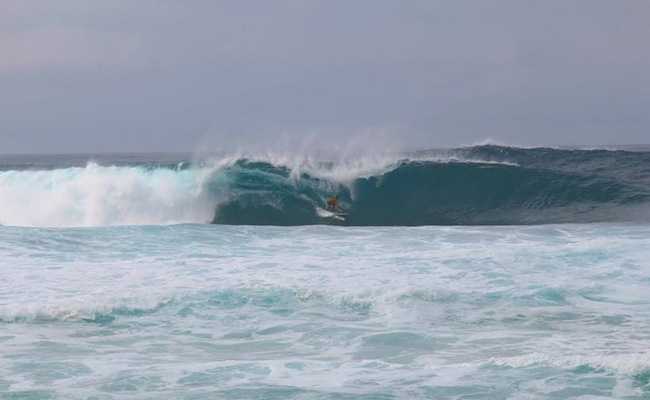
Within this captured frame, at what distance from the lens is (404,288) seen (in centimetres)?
1281

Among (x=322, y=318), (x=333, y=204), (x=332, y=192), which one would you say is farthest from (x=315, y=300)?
(x=332, y=192)

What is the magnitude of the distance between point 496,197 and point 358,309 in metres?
15.7

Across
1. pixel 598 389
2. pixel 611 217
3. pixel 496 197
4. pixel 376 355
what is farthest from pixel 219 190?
pixel 598 389

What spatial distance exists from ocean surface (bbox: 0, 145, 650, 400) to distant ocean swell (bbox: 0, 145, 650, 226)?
0.39 feet

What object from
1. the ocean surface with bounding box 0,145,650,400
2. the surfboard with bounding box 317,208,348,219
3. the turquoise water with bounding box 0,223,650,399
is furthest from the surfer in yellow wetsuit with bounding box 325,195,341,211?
the turquoise water with bounding box 0,223,650,399

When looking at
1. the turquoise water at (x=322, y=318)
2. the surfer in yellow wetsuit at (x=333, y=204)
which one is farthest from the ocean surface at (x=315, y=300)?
the surfer in yellow wetsuit at (x=333, y=204)

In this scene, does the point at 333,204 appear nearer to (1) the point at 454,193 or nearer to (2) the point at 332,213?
(2) the point at 332,213

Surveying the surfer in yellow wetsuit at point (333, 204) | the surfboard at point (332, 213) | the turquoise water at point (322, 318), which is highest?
the surfer in yellow wetsuit at point (333, 204)

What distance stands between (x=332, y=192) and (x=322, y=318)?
1570 cm

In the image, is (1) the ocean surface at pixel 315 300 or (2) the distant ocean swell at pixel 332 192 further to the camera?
(2) the distant ocean swell at pixel 332 192

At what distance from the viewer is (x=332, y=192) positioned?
1071 inches

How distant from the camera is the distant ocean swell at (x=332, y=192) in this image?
81.5 ft

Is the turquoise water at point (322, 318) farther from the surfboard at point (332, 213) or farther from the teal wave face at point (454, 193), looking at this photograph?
the teal wave face at point (454, 193)

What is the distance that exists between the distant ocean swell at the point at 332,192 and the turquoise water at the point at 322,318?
6329mm
